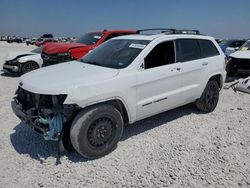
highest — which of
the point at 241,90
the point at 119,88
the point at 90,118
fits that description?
the point at 119,88

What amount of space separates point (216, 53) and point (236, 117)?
1507 millimetres

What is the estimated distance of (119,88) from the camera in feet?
11.2

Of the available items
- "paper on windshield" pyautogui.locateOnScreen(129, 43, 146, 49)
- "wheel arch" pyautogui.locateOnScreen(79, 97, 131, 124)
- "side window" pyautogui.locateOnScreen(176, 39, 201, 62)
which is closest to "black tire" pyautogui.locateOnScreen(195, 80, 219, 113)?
"side window" pyautogui.locateOnScreen(176, 39, 201, 62)

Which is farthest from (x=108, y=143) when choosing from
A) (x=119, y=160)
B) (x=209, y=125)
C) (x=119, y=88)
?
(x=209, y=125)

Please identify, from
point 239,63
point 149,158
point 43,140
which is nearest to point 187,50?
point 149,158

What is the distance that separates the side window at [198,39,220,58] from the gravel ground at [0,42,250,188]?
4.73ft

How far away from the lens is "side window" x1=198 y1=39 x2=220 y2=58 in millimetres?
5003

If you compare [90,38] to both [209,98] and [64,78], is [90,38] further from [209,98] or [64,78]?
[64,78]

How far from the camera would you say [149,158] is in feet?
11.3

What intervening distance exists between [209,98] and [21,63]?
7192mm

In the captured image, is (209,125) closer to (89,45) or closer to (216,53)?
(216,53)

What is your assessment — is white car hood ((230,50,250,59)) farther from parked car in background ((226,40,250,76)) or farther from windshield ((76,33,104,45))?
windshield ((76,33,104,45))

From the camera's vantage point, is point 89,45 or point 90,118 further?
point 89,45

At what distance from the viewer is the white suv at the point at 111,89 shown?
3139 mm
